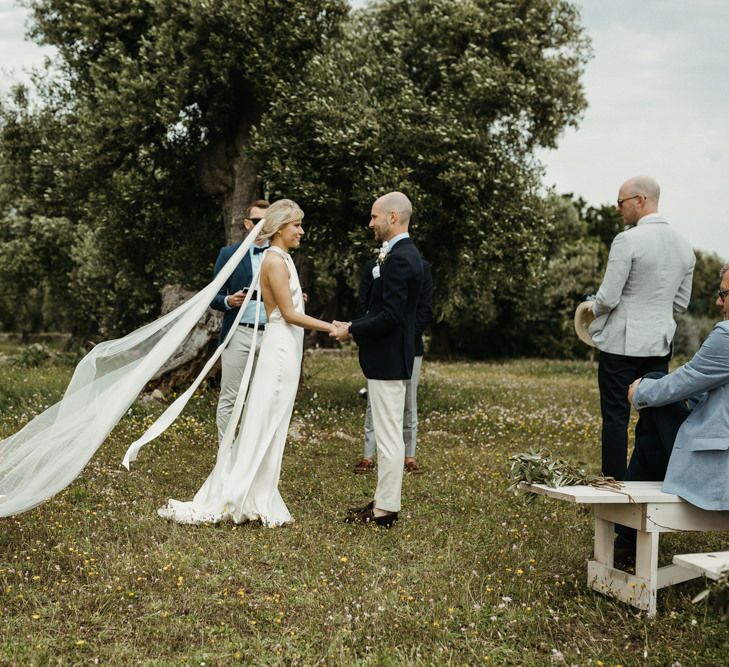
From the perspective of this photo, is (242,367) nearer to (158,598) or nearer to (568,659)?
(158,598)

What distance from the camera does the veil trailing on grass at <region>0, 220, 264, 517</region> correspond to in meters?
6.25

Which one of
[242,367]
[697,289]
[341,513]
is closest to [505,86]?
[242,367]

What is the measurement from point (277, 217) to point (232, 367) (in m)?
2.13

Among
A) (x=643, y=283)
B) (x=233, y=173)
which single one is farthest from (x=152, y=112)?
(x=643, y=283)

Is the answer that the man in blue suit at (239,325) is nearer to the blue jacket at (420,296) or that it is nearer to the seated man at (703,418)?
the blue jacket at (420,296)

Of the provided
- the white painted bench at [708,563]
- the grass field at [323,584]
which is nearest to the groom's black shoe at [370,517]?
the grass field at [323,584]

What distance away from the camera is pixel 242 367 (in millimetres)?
9008

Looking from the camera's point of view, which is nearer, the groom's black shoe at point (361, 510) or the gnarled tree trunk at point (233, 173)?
the groom's black shoe at point (361, 510)

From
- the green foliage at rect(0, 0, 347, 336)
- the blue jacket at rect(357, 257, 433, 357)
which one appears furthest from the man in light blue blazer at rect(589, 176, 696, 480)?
the green foliage at rect(0, 0, 347, 336)

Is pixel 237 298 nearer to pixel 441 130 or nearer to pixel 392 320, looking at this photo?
pixel 392 320

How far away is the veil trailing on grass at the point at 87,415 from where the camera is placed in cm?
625

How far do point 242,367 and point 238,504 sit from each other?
2083 mm

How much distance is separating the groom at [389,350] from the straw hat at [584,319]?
1.53 meters

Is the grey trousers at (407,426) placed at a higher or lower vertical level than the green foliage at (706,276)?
lower
